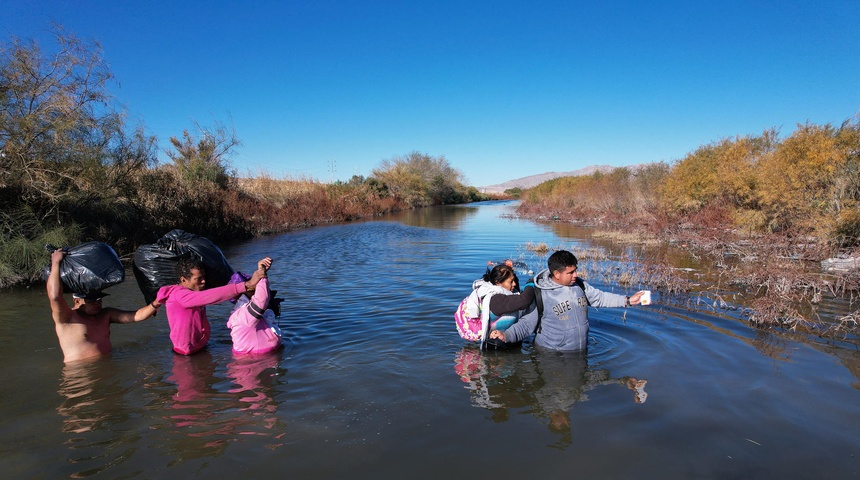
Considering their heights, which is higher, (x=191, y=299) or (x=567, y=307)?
(x=191, y=299)

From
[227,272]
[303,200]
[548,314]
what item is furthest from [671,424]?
[303,200]

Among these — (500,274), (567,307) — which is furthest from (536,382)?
(500,274)

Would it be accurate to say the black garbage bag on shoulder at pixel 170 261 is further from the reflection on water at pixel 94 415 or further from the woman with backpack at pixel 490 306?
the woman with backpack at pixel 490 306

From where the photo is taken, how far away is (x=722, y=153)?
21125mm

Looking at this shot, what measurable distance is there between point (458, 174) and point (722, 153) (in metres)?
69.0

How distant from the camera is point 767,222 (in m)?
15.8

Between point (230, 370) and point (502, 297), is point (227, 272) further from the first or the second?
point (502, 297)

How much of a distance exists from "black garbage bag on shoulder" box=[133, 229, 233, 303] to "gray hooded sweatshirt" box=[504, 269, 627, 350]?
12.3ft

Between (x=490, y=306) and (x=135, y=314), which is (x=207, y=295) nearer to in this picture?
(x=135, y=314)

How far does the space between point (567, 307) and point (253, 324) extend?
12.0 ft

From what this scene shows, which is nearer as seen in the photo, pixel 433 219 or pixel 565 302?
pixel 565 302

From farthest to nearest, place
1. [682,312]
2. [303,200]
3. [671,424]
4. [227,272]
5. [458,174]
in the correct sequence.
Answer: [458,174] → [303,200] → [682,312] → [227,272] → [671,424]

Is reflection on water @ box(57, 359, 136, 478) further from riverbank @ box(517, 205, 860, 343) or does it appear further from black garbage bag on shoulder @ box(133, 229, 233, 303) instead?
riverbank @ box(517, 205, 860, 343)

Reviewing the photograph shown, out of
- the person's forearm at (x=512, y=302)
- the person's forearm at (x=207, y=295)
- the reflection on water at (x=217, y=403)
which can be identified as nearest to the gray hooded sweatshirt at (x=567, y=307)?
→ the person's forearm at (x=512, y=302)
